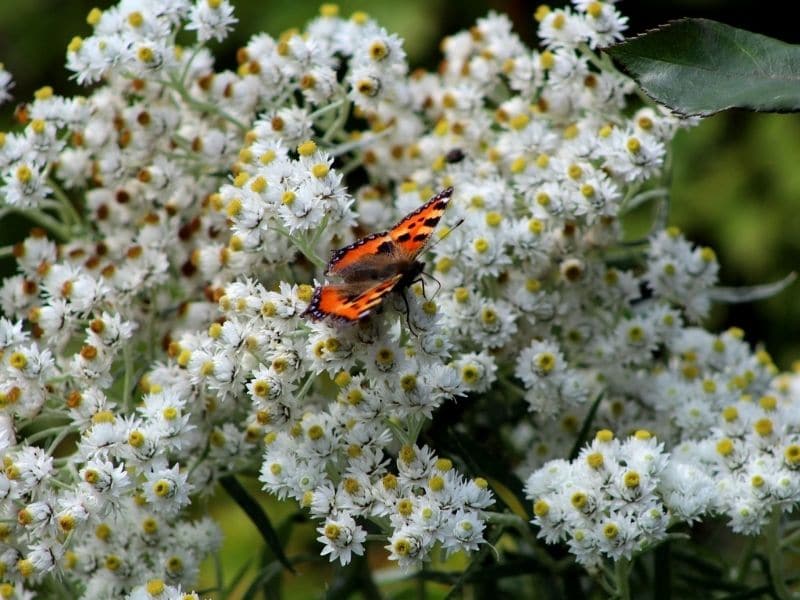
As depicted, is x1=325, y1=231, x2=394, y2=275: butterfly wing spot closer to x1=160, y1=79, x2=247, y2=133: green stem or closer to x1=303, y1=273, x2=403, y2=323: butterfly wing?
x1=303, y1=273, x2=403, y2=323: butterfly wing

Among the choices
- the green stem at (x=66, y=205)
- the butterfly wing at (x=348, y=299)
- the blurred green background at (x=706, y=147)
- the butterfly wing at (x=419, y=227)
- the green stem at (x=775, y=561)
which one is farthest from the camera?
the blurred green background at (x=706, y=147)

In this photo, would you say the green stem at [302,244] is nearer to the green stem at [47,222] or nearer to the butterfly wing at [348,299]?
the butterfly wing at [348,299]

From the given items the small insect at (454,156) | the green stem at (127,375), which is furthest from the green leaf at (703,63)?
the green stem at (127,375)

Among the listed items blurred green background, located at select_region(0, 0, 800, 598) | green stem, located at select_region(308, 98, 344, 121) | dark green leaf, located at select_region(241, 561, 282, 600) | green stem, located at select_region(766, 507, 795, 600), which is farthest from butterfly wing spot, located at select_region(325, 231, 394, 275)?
blurred green background, located at select_region(0, 0, 800, 598)

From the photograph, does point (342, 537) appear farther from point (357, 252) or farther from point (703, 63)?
point (703, 63)

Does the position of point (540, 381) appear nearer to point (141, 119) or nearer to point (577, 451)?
point (577, 451)

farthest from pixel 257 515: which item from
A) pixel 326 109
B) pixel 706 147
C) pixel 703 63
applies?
pixel 706 147
